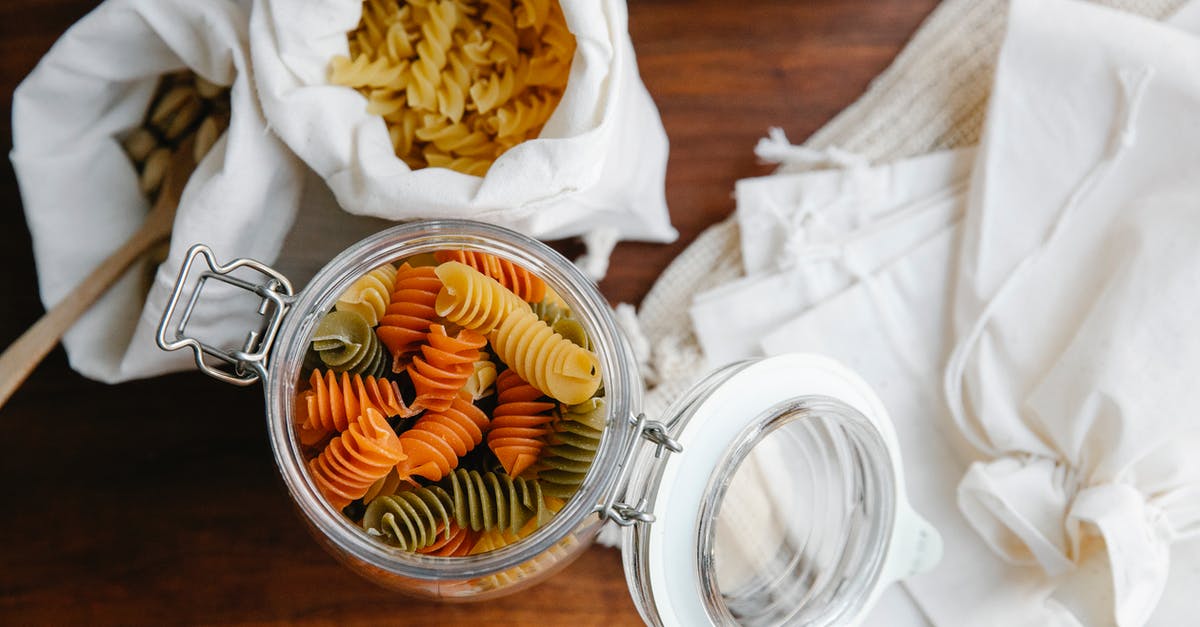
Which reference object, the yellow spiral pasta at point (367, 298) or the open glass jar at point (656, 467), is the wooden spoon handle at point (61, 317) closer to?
the open glass jar at point (656, 467)

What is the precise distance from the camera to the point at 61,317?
1.79ft

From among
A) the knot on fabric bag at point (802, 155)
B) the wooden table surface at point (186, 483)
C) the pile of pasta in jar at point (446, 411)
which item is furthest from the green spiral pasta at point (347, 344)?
the knot on fabric bag at point (802, 155)

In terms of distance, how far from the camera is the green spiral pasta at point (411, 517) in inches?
16.0

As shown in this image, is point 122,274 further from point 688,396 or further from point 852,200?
point 852,200

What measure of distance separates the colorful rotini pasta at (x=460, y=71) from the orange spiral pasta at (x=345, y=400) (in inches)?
6.3

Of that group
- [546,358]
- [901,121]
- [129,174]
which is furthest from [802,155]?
[129,174]

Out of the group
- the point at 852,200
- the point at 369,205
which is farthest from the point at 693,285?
the point at 369,205

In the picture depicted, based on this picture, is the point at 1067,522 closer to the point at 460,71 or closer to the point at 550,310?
the point at 550,310

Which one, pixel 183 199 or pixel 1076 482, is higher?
pixel 183 199

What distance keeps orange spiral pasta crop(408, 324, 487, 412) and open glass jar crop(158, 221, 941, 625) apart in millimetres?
51

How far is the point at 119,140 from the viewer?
59 centimetres

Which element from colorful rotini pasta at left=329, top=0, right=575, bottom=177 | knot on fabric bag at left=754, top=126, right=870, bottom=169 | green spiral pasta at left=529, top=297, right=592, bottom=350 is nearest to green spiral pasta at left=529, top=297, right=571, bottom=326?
green spiral pasta at left=529, top=297, right=592, bottom=350

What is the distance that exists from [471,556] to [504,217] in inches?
7.3

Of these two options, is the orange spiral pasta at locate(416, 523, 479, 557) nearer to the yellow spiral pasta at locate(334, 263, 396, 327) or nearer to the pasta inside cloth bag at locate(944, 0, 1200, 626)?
the yellow spiral pasta at locate(334, 263, 396, 327)
